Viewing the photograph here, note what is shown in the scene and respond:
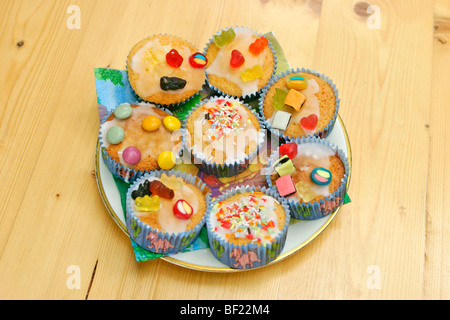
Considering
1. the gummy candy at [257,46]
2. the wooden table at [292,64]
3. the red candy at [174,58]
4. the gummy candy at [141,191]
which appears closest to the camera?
the gummy candy at [141,191]

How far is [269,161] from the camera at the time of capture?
2652 millimetres

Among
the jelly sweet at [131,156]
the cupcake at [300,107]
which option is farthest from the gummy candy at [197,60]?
the jelly sweet at [131,156]

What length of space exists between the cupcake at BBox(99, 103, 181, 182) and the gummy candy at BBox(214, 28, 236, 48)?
22.5 inches

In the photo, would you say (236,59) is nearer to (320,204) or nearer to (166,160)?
(166,160)

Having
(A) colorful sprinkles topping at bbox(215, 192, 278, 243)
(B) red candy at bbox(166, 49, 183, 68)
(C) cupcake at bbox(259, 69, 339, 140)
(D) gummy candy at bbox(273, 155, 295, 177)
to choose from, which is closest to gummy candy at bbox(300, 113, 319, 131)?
(C) cupcake at bbox(259, 69, 339, 140)

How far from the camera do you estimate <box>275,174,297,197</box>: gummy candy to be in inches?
98.1

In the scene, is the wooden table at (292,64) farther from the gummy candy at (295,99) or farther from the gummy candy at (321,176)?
the gummy candy at (295,99)

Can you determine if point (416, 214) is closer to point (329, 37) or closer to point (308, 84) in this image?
point (308, 84)

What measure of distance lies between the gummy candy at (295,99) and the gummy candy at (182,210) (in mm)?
807

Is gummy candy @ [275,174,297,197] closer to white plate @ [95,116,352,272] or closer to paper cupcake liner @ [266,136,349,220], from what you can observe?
paper cupcake liner @ [266,136,349,220]

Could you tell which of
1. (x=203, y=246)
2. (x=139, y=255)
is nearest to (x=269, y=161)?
(x=203, y=246)

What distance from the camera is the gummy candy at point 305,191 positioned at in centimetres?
249

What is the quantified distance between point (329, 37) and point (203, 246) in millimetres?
1727

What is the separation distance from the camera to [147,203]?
2.42 meters
